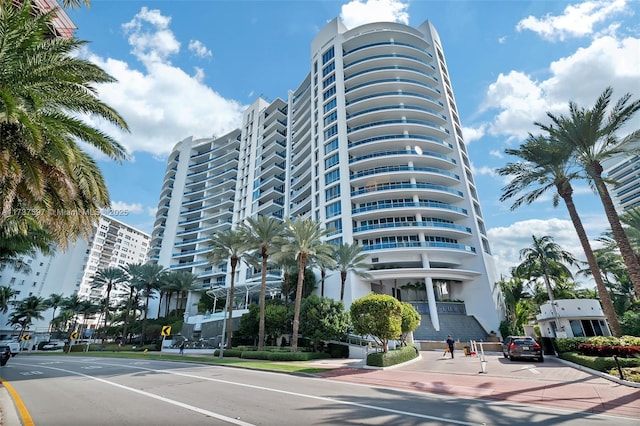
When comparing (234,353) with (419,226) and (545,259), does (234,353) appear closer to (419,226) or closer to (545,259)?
(419,226)

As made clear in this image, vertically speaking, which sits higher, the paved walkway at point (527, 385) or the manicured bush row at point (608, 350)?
the manicured bush row at point (608, 350)

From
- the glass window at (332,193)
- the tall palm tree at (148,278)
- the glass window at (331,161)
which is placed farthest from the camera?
the tall palm tree at (148,278)

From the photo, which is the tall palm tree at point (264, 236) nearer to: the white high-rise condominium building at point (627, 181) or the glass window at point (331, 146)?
the glass window at point (331, 146)

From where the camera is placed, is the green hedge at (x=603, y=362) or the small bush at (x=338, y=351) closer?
the green hedge at (x=603, y=362)

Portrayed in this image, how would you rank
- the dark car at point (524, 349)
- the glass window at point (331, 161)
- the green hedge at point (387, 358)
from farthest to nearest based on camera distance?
1. the glass window at point (331, 161)
2. the dark car at point (524, 349)
3. the green hedge at point (387, 358)

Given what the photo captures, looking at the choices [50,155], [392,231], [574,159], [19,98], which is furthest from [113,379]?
[392,231]

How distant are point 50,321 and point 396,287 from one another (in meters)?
90.7

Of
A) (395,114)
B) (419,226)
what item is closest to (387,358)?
(419,226)

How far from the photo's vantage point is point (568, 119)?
1970 centimetres

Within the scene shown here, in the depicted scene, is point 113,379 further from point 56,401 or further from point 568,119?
point 568,119

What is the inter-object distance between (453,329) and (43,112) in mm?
40936

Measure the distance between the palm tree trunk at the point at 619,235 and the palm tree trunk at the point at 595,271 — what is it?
1.49 m

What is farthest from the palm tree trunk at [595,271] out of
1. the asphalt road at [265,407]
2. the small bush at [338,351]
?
the small bush at [338,351]

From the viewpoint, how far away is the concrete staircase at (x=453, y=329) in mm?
35094
